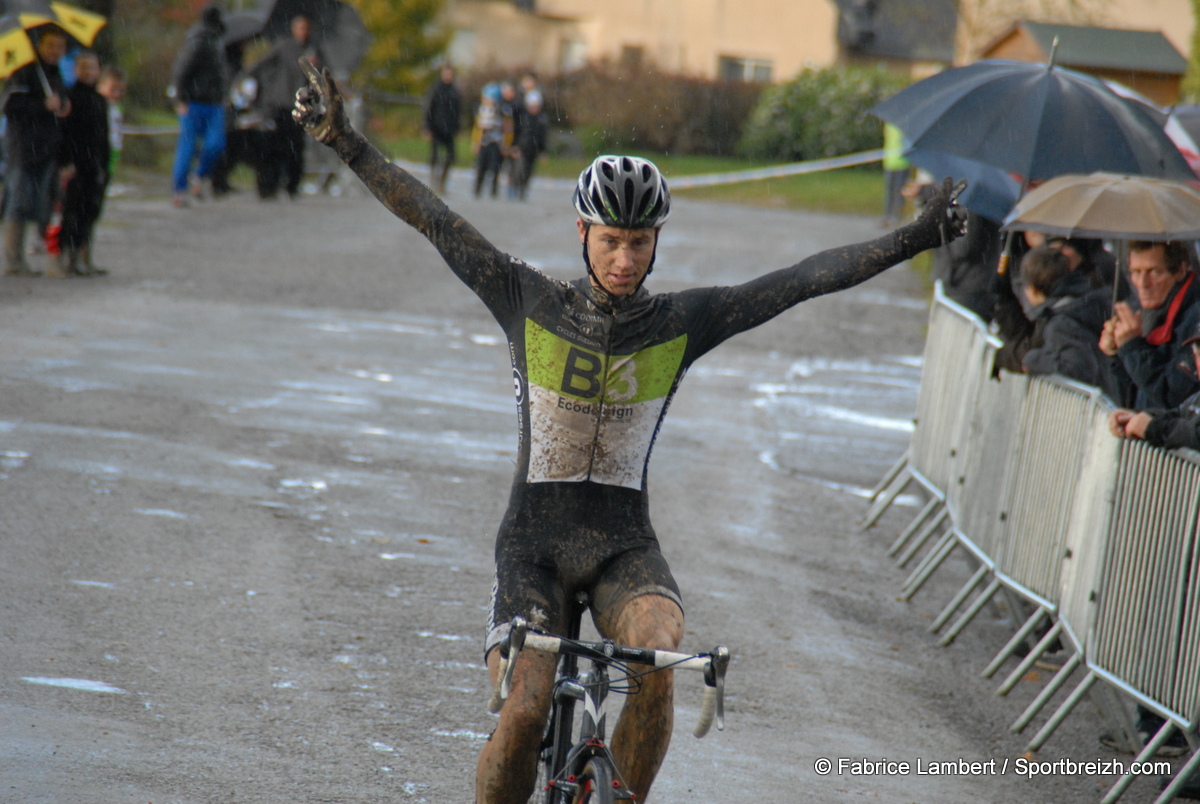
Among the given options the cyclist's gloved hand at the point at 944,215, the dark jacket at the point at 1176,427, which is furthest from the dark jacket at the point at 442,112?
the cyclist's gloved hand at the point at 944,215

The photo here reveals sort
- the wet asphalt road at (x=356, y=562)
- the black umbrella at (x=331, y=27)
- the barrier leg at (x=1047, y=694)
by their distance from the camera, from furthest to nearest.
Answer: the black umbrella at (x=331, y=27), the barrier leg at (x=1047, y=694), the wet asphalt road at (x=356, y=562)

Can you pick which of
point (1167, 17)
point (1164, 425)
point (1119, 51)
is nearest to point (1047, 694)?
point (1164, 425)

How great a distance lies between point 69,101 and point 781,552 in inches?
361

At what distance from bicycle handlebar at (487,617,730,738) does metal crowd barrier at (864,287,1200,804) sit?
2.70m

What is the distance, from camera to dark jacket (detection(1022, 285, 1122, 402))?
24.0ft

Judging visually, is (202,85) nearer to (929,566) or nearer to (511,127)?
(511,127)

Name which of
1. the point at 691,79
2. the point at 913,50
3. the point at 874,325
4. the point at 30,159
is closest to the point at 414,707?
the point at 30,159

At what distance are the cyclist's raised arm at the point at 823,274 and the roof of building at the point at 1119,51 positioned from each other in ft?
94.2

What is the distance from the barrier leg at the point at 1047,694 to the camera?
6.41 metres

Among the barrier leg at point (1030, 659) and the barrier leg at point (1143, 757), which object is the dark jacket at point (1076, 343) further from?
the barrier leg at point (1143, 757)

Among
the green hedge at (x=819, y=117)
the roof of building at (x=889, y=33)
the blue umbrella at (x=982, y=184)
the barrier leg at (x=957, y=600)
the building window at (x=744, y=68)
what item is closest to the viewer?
the barrier leg at (x=957, y=600)

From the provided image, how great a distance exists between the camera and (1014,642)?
716 centimetres

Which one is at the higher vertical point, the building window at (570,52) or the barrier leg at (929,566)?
the building window at (570,52)

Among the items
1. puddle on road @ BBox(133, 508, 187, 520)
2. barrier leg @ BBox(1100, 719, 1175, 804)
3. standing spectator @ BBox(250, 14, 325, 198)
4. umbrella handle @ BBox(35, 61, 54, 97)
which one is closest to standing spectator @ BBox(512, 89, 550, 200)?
standing spectator @ BBox(250, 14, 325, 198)
